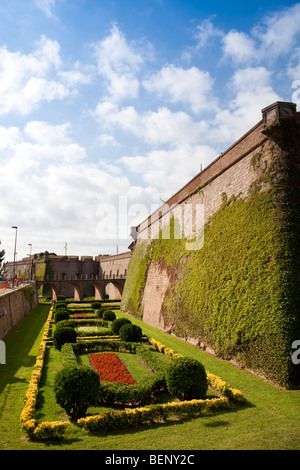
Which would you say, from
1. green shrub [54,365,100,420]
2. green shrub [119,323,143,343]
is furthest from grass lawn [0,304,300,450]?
green shrub [119,323,143,343]

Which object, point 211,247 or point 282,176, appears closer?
point 282,176

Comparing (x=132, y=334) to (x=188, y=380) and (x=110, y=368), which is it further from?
(x=188, y=380)

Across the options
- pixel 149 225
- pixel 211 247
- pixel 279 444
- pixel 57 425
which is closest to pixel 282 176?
pixel 211 247

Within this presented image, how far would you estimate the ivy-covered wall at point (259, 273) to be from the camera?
8586 millimetres

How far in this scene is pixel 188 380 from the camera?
764cm

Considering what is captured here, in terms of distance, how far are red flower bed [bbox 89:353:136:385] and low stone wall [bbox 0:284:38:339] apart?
5850mm

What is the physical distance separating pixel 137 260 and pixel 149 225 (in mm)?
3589

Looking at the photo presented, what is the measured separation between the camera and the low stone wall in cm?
1644

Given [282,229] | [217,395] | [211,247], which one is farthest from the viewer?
[211,247]

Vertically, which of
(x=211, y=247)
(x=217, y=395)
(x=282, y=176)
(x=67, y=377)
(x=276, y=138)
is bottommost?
(x=217, y=395)

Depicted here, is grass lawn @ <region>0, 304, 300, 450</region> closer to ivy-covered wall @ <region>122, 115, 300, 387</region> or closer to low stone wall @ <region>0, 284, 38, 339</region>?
ivy-covered wall @ <region>122, 115, 300, 387</region>

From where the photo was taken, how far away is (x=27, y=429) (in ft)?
19.4

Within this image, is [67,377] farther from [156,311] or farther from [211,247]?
[156,311]

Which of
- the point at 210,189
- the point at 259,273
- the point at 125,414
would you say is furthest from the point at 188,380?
the point at 210,189
